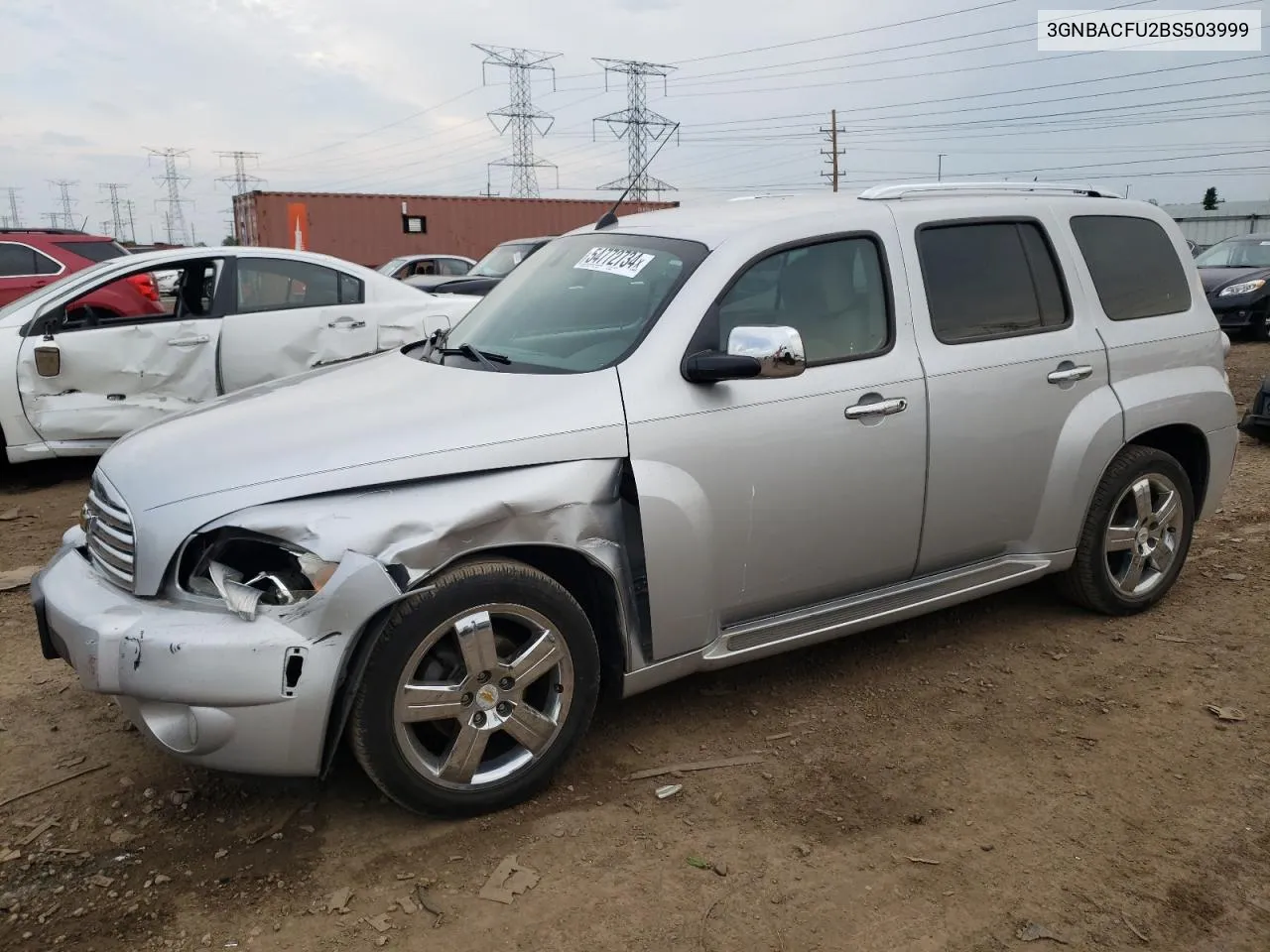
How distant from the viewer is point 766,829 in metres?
3.01

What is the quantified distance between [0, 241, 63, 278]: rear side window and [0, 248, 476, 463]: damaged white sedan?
207 inches

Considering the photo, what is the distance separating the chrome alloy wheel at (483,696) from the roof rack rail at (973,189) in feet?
6.91

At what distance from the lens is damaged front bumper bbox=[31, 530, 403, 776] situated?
2.68 m

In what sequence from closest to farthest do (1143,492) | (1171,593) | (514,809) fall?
(514,809) → (1143,492) → (1171,593)

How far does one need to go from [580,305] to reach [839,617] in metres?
1.42

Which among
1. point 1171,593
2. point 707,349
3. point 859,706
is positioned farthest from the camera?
point 1171,593

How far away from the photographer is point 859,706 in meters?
3.79

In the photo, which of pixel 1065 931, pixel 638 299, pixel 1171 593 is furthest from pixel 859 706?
pixel 1171 593

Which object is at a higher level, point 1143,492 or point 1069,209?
point 1069,209

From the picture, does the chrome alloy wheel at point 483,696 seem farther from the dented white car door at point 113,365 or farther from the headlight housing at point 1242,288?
the headlight housing at point 1242,288

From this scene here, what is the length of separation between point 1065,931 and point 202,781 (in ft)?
8.27

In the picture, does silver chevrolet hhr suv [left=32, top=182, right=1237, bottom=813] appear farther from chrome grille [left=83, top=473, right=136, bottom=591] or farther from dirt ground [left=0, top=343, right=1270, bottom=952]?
dirt ground [left=0, top=343, right=1270, bottom=952]

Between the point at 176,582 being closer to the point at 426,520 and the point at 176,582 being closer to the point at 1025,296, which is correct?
the point at 426,520

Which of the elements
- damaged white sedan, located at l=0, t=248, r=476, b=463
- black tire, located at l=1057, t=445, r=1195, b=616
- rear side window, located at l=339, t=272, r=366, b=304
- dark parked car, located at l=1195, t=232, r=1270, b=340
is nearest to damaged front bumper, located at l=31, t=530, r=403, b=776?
black tire, located at l=1057, t=445, r=1195, b=616
